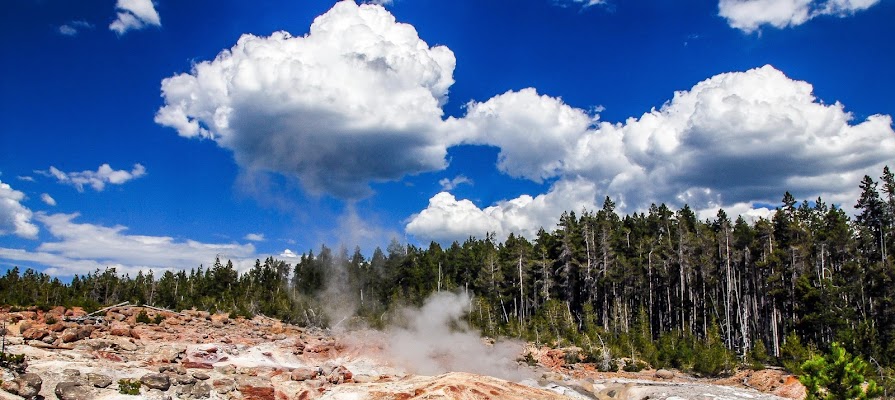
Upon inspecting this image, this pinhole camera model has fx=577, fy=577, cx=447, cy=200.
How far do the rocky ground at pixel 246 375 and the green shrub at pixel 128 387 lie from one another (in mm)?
30

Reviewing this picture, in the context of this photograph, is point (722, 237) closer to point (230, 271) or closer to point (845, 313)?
point (845, 313)

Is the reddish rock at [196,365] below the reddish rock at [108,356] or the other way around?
below

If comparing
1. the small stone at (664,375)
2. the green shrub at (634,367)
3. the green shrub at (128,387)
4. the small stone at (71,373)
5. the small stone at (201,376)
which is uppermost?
the small stone at (71,373)

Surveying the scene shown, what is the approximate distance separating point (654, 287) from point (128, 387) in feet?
188

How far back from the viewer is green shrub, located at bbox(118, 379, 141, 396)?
1719 cm

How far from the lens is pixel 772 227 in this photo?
56438mm

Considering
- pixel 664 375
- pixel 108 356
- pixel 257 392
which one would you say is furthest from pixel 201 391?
pixel 664 375

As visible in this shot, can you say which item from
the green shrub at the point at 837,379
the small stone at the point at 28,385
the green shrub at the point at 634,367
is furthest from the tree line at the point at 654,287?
the small stone at the point at 28,385

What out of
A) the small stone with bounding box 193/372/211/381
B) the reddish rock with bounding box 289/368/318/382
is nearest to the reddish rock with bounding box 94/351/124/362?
the small stone with bounding box 193/372/211/381

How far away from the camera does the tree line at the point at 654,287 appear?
4231 centimetres

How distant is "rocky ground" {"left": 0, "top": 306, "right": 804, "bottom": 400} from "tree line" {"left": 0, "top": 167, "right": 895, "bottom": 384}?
29.7ft

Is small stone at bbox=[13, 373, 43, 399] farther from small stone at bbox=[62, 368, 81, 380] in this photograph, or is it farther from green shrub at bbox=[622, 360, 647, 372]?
green shrub at bbox=[622, 360, 647, 372]

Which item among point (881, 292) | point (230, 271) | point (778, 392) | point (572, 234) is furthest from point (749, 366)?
point (230, 271)

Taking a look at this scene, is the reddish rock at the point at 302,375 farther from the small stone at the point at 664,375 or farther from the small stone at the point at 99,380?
the small stone at the point at 664,375
